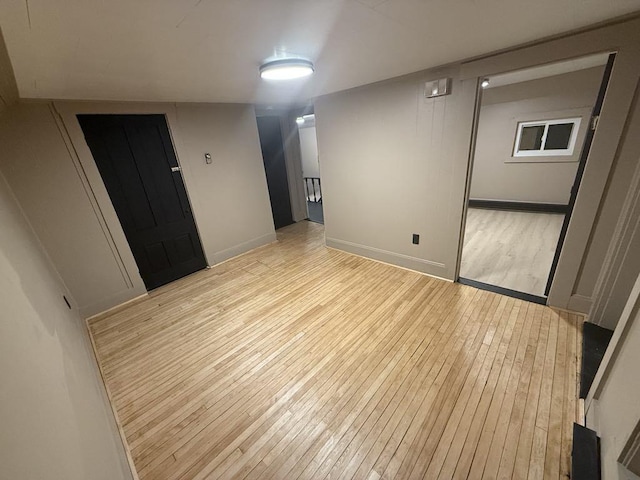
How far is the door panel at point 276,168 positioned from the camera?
4.48m

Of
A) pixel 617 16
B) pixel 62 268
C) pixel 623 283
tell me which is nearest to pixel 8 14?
pixel 62 268

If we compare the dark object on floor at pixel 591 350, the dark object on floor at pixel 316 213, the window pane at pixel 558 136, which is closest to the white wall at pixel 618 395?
the dark object on floor at pixel 591 350

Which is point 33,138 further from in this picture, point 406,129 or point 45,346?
point 406,129

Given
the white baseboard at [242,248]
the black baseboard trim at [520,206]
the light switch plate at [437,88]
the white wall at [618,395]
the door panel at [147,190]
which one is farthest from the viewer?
the black baseboard trim at [520,206]

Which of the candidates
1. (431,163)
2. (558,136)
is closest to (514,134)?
(558,136)

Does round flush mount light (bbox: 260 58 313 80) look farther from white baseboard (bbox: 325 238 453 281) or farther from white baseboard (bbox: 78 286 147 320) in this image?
white baseboard (bbox: 78 286 147 320)

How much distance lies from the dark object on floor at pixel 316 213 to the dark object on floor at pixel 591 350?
162 inches

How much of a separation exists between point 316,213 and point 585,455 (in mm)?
5234

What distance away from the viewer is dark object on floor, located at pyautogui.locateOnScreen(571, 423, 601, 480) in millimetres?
1138

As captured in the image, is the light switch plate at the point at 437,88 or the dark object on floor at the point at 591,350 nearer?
the dark object on floor at the point at 591,350

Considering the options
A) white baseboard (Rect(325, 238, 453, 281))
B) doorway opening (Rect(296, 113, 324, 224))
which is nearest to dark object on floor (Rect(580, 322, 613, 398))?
white baseboard (Rect(325, 238, 453, 281))

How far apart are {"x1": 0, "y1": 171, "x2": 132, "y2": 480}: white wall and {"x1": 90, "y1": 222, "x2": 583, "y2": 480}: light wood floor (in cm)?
45

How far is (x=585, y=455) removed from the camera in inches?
47.7

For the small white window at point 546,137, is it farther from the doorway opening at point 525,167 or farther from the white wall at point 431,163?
the white wall at point 431,163
